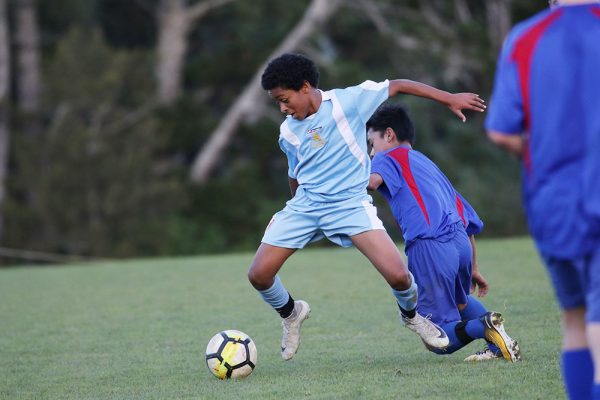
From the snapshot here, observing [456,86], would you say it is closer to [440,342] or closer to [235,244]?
[235,244]

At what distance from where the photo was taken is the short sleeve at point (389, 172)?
19.6 ft

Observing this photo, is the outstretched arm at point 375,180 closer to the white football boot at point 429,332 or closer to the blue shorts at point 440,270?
the blue shorts at point 440,270

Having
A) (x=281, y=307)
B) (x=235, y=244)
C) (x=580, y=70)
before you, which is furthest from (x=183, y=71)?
(x=580, y=70)

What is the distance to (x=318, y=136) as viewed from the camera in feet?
18.9

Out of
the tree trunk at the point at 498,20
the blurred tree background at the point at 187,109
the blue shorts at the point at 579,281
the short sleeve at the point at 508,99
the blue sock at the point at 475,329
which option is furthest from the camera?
the tree trunk at the point at 498,20

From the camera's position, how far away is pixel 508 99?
3.67 metres

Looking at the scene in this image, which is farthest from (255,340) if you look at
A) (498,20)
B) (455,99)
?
(498,20)

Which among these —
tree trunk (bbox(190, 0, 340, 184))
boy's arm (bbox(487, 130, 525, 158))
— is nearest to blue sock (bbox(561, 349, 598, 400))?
boy's arm (bbox(487, 130, 525, 158))

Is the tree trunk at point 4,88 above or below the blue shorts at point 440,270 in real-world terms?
below

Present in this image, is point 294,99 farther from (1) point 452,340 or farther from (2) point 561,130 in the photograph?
(2) point 561,130

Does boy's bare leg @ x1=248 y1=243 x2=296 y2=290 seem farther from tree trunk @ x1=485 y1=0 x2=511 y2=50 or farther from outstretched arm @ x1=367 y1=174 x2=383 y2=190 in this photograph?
tree trunk @ x1=485 y1=0 x2=511 y2=50

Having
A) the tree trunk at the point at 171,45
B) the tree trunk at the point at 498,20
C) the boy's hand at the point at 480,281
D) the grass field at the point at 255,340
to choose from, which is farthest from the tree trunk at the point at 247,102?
the boy's hand at the point at 480,281

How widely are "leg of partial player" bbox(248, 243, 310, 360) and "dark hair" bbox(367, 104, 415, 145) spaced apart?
0.98m

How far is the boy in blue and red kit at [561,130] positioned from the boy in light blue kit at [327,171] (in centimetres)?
199
